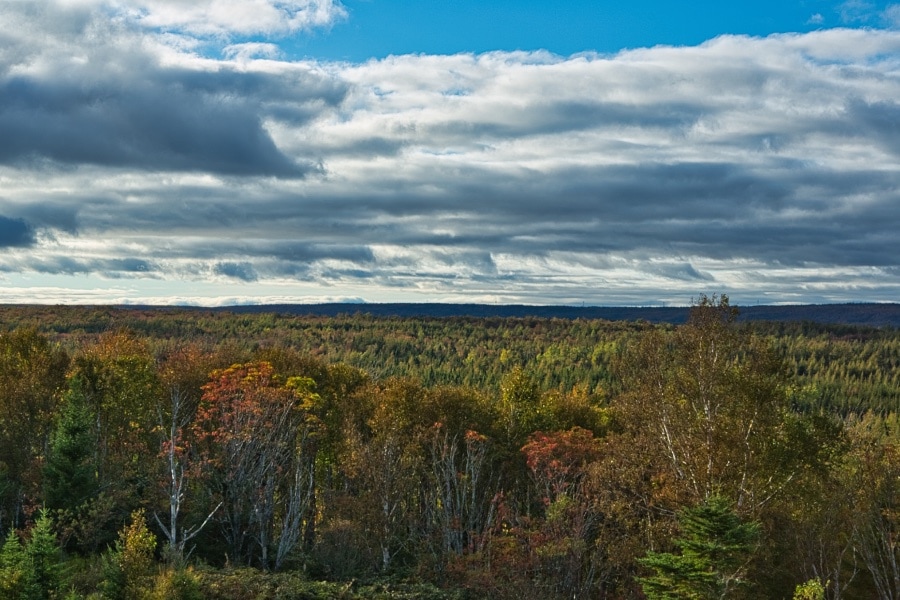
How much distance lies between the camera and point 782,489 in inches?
1578

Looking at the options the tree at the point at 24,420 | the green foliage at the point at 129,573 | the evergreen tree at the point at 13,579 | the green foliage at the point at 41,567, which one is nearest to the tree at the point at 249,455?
the tree at the point at 24,420

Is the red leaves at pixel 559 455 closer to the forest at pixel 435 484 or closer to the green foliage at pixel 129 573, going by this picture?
the forest at pixel 435 484

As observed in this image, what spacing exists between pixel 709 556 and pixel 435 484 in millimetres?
36359

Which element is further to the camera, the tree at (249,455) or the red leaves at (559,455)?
the red leaves at (559,455)

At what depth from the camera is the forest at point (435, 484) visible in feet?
125

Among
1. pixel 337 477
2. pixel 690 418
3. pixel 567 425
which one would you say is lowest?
pixel 337 477

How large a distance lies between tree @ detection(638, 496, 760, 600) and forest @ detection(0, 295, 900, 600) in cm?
11

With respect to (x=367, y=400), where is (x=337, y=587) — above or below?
below

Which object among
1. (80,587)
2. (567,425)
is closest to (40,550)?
(80,587)

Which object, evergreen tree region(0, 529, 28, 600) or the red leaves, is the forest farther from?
the red leaves

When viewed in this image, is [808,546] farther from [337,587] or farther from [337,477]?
[337,477]

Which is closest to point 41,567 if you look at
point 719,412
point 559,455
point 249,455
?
point 249,455

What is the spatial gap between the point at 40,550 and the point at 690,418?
31.2 m

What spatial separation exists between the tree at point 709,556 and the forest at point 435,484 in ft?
0.37
